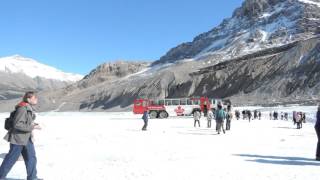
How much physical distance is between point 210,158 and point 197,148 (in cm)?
295

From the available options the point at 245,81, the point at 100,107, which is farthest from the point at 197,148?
the point at 100,107

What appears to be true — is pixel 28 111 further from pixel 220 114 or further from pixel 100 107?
pixel 100 107

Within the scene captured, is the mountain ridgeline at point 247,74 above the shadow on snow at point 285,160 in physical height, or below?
above

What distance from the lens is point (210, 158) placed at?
42.2ft

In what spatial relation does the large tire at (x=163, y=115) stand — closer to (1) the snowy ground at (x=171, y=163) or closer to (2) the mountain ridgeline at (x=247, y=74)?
(2) the mountain ridgeline at (x=247, y=74)

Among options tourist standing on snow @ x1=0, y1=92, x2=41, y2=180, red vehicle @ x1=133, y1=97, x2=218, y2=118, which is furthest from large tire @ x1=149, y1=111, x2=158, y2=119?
tourist standing on snow @ x1=0, y1=92, x2=41, y2=180

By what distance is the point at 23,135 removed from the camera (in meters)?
8.45

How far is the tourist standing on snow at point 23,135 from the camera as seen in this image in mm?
8375

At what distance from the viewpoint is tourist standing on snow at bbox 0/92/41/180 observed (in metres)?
8.38

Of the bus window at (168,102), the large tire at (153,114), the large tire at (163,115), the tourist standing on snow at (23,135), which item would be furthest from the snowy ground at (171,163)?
the bus window at (168,102)

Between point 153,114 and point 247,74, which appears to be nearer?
point 153,114

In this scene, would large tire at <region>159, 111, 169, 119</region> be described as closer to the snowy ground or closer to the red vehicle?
the red vehicle

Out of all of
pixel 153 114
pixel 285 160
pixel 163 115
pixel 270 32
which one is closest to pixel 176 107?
pixel 163 115

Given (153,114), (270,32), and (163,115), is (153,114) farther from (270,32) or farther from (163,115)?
(270,32)
